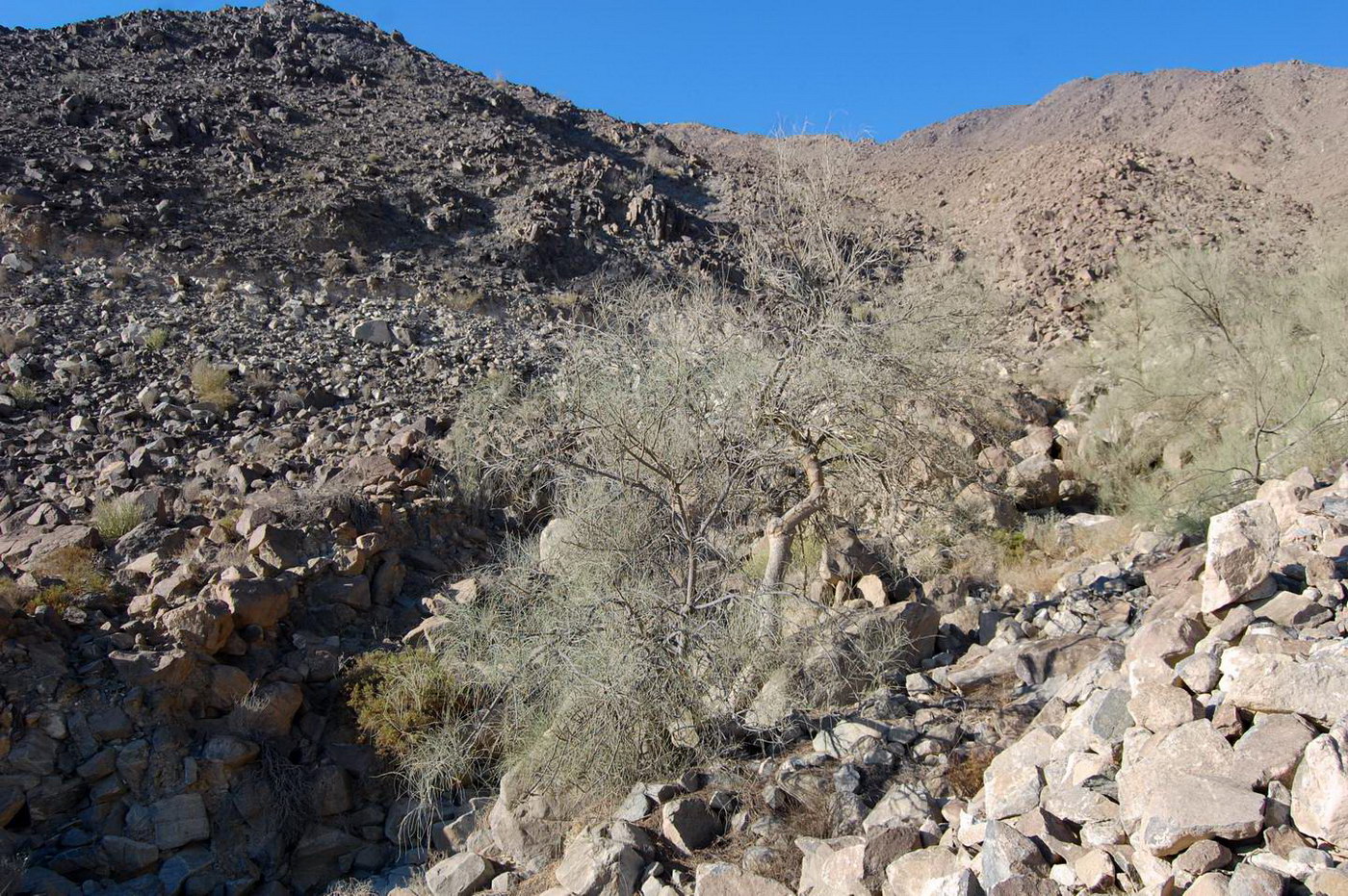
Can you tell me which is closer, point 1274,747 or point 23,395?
point 1274,747

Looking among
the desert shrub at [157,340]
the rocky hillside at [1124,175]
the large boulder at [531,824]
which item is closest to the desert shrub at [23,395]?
the desert shrub at [157,340]

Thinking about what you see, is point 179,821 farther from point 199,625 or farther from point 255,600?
point 255,600

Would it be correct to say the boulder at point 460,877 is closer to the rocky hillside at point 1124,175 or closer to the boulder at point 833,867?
the boulder at point 833,867

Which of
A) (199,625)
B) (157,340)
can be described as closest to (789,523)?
(199,625)

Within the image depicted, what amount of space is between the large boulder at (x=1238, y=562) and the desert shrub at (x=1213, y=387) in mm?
3360

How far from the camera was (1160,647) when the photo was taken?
4648mm

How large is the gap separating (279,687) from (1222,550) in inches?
263

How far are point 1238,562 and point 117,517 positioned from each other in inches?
370

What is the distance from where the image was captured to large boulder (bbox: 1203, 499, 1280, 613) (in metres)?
4.82

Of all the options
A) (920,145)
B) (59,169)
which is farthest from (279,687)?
(920,145)

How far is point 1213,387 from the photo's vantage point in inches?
441

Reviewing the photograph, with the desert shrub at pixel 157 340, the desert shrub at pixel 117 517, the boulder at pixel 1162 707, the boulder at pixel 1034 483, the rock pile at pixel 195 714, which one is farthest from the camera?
the desert shrub at pixel 157 340

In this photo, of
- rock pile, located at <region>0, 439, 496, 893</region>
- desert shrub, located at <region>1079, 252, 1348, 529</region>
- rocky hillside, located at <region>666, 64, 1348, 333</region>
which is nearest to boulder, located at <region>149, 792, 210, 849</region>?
rock pile, located at <region>0, 439, 496, 893</region>

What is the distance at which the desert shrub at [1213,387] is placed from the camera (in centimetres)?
885
